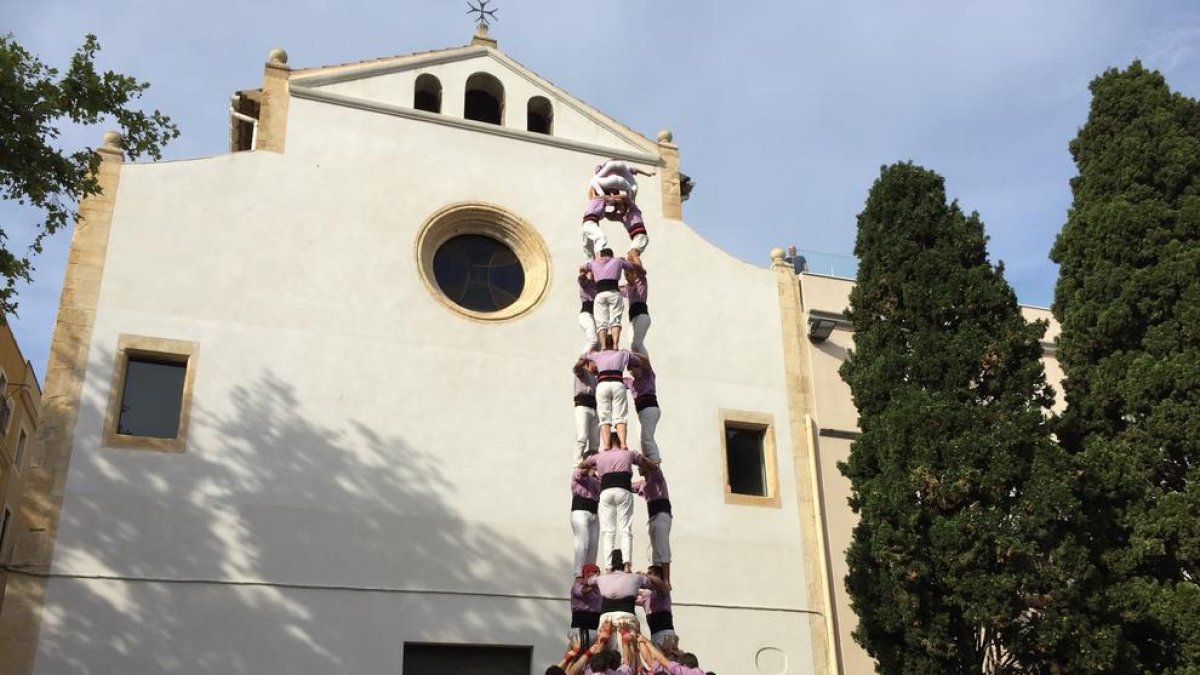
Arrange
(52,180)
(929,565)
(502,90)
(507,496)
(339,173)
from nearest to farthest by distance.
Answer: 1. (52,180)
2. (929,565)
3. (507,496)
4. (339,173)
5. (502,90)

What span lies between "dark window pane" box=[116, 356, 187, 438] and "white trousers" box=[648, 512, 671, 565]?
7.29 metres

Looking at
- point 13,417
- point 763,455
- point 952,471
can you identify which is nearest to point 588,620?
point 952,471

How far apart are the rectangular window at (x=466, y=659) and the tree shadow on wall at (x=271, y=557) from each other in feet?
0.65

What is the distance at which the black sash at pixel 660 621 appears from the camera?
9.59m

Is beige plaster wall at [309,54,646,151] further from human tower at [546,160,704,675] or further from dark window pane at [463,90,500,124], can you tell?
human tower at [546,160,704,675]

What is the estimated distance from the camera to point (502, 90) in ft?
60.7

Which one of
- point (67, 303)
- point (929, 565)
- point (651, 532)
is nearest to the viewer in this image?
point (651, 532)

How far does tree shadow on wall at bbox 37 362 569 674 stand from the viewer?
1321cm

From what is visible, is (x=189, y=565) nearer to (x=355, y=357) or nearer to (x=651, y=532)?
(x=355, y=357)

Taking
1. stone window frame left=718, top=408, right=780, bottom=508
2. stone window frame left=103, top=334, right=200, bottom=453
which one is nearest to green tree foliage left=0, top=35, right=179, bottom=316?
stone window frame left=103, top=334, right=200, bottom=453

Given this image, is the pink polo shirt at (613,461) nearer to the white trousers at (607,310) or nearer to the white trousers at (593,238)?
the white trousers at (607,310)

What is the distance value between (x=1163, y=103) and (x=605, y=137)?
8.47 metres

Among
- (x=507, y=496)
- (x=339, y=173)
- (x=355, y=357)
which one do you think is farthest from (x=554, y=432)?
(x=339, y=173)

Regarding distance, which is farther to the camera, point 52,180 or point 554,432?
point 554,432
